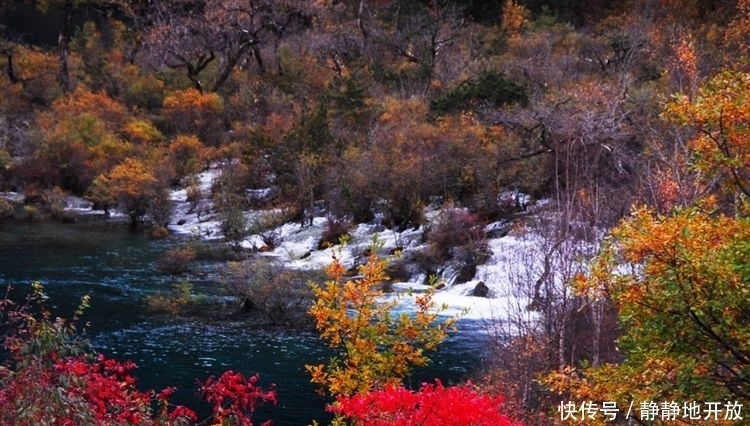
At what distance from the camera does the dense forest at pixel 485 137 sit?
23.0 ft

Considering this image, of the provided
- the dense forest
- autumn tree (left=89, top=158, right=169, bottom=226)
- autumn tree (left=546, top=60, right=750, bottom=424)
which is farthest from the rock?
autumn tree (left=89, top=158, right=169, bottom=226)

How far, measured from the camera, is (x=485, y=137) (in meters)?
32.7

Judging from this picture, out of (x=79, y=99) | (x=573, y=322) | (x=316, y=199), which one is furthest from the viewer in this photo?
(x=79, y=99)

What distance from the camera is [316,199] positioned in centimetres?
3503

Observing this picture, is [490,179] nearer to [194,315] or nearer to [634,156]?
[634,156]

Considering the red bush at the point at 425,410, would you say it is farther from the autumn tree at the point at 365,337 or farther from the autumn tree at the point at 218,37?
the autumn tree at the point at 218,37

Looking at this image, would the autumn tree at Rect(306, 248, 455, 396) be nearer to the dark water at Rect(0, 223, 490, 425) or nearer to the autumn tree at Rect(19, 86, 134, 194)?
the dark water at Rect(0, 223, 490, 425)

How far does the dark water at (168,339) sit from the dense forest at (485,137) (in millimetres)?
3469

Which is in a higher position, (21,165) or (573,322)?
(21,165)

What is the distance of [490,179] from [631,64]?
43.3 ft

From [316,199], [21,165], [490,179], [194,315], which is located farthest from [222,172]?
[194,315]

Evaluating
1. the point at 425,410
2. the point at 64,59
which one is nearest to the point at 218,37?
the point at 64,59

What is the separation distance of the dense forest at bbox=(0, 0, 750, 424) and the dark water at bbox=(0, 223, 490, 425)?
11.4 ft

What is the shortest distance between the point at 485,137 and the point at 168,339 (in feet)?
60.0
